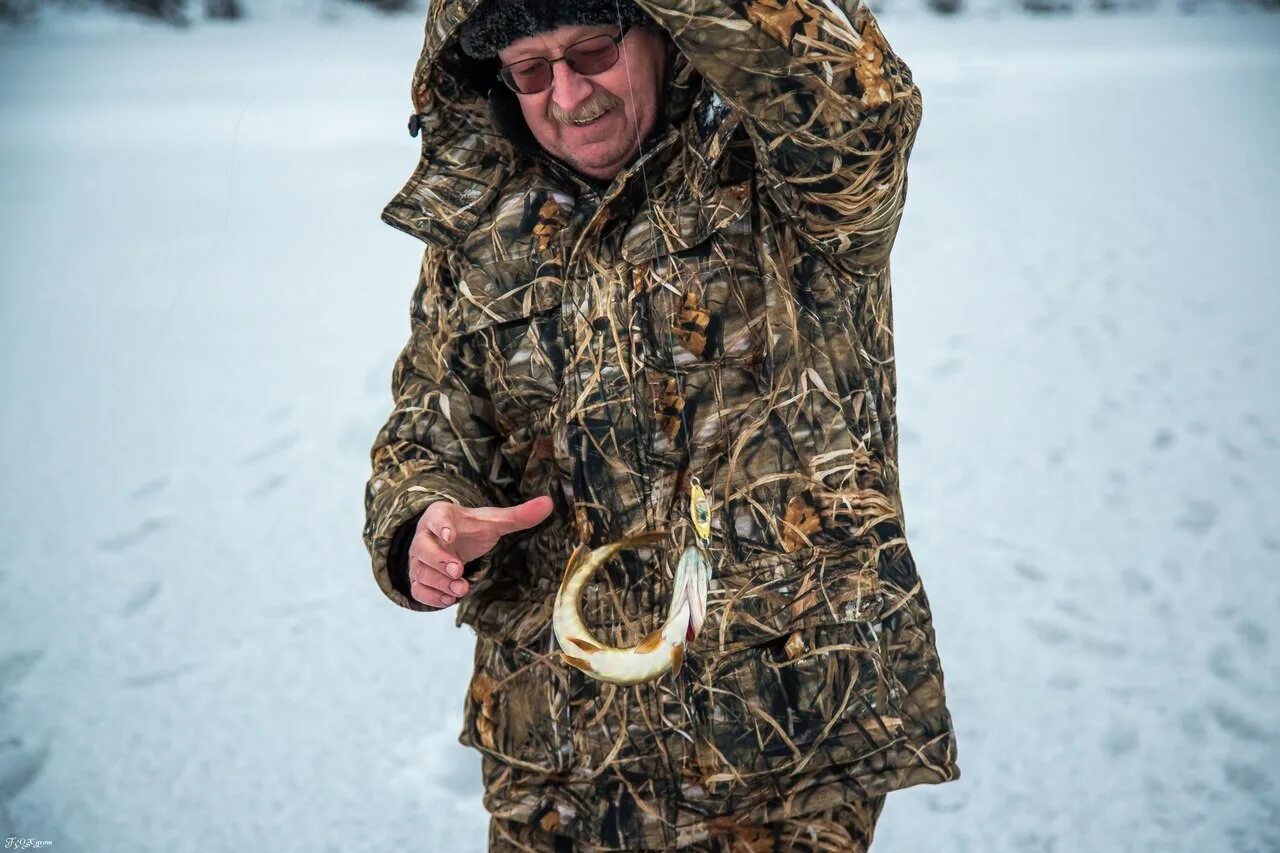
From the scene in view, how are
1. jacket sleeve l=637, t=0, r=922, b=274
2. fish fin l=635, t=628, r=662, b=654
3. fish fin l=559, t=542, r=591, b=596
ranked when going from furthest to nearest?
fish fin l=559, t=542, r=591, b=596 → fish fin l=635, t=628, r=662, b=654 → jacket sleeve l=637, t=0, r=922, b=274

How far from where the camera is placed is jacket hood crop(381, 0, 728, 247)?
193 cm

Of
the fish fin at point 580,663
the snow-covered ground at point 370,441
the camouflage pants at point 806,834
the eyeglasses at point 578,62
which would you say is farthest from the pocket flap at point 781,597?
the snow-covered ground at point 370,441

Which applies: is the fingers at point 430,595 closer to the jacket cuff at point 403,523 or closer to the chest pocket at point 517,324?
the jacket cuff at point 403,523

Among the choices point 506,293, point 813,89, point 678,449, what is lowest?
point 678,449

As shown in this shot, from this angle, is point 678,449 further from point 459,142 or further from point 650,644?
point 459,142

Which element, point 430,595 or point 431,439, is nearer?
point 430,595

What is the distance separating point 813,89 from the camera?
1501 mm

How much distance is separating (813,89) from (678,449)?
524mm

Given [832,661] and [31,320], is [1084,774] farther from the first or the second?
[31,320]

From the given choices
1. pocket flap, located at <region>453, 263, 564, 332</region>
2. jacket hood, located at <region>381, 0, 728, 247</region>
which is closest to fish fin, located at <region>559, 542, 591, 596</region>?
pocket flap, located at <region>453, 263, 564, 332</region>

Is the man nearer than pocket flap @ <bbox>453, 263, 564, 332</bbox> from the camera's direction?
Yes

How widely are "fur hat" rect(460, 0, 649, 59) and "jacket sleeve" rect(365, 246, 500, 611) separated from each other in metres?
0.34

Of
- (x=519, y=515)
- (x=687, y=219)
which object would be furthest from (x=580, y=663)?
(x=687, y=219)

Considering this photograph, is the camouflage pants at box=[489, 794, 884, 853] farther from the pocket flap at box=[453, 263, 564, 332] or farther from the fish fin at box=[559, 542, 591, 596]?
the pocket flap at box=[453, 263, 564, 332]
